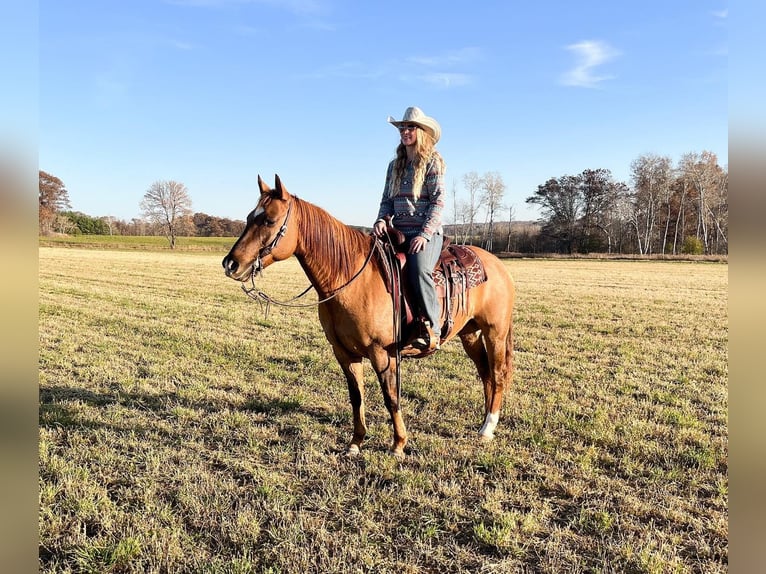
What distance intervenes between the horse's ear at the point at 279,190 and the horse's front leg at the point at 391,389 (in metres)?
1.74

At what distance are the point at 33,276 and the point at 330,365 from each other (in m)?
6.87

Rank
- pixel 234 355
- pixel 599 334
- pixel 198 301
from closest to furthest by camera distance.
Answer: pixel 234 355 < pixel 599 334 < pixel 198 301

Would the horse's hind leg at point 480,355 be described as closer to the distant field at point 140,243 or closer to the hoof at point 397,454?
the hoof at point 397,454

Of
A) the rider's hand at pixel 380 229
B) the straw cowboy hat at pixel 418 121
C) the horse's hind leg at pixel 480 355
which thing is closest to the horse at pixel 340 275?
the rider's hand at pixel 380 229

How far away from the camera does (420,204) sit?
466 cm

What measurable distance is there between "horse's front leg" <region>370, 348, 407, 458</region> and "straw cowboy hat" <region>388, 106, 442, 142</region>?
2.30 m

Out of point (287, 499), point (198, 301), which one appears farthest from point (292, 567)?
point (198, 301)

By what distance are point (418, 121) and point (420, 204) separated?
2.70ft

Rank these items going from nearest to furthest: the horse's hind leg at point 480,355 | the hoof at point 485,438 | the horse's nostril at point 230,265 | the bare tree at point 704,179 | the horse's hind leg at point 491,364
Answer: the horse's nostril at point 230,265 → the hoof at point 485,438 → the horse's hind leg at point 491,364 → the horse's hind leg at point 480,355 → the bare tree at point 704,179

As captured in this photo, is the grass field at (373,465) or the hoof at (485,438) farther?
the hoof at (485,438)

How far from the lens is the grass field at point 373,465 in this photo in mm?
3150

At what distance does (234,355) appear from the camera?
8.40m
